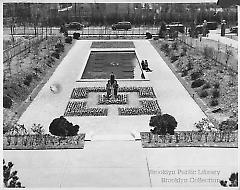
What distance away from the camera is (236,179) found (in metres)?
2.80

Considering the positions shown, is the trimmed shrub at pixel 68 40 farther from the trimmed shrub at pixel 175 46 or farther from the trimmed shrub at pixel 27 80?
the trimmed shrub at pixel 27 80

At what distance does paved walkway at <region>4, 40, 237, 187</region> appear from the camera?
123 inches

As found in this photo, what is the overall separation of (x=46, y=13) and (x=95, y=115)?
5072 mm

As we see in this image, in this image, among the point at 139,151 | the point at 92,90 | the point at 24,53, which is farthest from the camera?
the point at 24,53

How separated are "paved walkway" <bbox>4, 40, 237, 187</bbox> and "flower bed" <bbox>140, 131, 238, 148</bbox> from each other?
106 millimetres

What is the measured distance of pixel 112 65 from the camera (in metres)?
7.96

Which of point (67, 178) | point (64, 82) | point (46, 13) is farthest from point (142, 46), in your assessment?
point (67, 178)

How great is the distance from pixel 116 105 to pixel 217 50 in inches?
146

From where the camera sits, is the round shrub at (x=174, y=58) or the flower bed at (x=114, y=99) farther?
the round shrub at (x=174, y=58)

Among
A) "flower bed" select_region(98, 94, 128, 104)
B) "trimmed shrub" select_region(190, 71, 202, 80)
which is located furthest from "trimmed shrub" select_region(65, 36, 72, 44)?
"flower bed" select_region(98, 94, 128, 104)

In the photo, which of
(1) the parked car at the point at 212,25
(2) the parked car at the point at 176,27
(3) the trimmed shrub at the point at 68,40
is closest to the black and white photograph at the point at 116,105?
(3) the trimmed shrub at the point at 68,40

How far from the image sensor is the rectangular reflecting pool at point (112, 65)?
6.91 meters

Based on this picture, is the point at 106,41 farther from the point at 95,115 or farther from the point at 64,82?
the point at 95,115

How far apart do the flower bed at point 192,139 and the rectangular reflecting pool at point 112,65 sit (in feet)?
8.87
